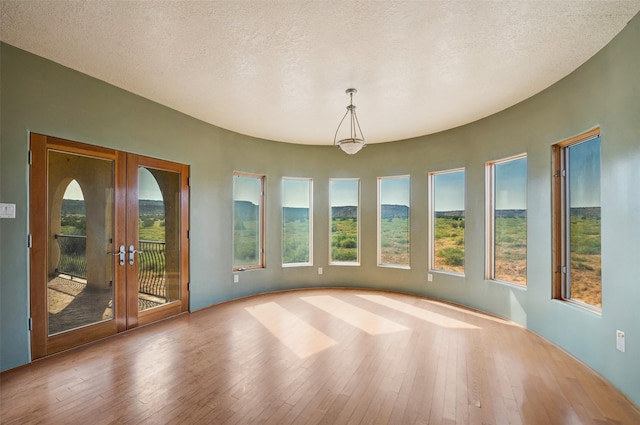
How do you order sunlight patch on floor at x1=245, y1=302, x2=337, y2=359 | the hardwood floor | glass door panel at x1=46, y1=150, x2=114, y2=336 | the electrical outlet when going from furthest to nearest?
sunlight patch on floor at x1=245, y1=302, x2=337, y2=359
glass door panel at x1=46, y1=150, x2=114, y2=336
the electrical outlet
the hardwood floor

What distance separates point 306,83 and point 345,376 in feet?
10.1

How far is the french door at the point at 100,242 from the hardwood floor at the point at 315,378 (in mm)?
297

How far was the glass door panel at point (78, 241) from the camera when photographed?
3.15m

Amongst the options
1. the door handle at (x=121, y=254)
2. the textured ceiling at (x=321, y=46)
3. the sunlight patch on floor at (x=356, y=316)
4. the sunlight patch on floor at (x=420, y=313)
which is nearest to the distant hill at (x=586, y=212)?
the textured ceiling at (x=321, y=46)

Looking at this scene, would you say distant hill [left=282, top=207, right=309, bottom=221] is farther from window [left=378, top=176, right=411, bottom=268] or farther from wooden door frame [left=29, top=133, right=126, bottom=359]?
wooden door frame [left=29, top=133, right=126, bottom=359]

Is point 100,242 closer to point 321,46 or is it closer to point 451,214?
point 321,46

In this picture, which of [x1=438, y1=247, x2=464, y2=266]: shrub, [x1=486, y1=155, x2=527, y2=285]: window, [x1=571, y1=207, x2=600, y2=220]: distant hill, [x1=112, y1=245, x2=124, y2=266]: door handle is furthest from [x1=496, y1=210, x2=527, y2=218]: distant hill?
[x1=112, y1=245, x2=124, y2=266]: door handle

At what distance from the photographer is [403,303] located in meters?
5.13

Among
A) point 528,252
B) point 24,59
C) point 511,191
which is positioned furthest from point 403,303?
point 24,59

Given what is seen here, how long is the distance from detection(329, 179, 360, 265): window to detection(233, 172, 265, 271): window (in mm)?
1472

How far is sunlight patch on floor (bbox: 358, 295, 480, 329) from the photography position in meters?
4.11

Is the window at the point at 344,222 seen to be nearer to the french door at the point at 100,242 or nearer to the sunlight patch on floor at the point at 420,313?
the sunlight patch on floor at the point at 420,313

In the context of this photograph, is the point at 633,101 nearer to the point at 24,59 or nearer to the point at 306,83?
the point at 306,83

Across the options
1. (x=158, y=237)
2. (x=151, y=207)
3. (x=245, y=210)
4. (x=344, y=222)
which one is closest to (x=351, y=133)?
(x=344, y=222)
